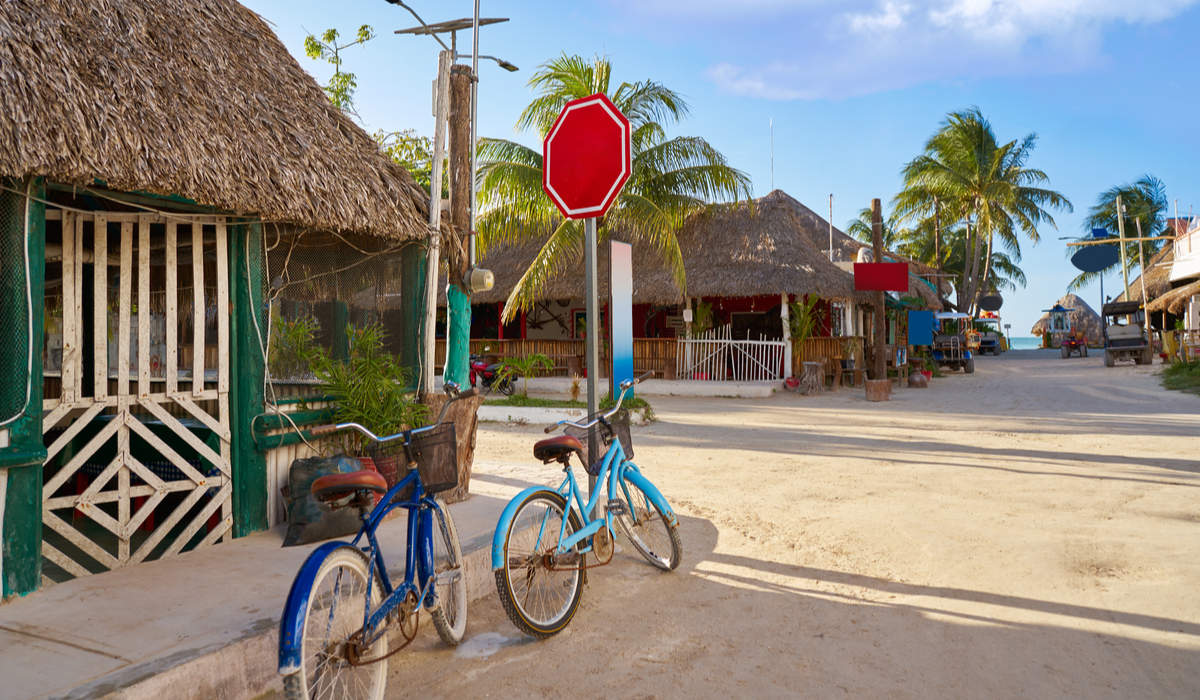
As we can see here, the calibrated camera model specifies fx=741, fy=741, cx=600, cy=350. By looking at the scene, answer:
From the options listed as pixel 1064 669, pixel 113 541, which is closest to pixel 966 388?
pixel 1064 669

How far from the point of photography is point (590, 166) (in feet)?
14.4

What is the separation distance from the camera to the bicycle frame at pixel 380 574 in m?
2.35

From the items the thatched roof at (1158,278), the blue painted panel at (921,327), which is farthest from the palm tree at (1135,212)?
the blue painted panel at (921,327)

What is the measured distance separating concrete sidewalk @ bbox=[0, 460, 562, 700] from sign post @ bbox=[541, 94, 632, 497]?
1.70 meters

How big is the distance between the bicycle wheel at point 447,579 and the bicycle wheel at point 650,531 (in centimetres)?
114

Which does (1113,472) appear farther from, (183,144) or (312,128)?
(183,144)

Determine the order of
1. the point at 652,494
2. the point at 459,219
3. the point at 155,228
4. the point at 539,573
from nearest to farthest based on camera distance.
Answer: the point at 539,573 → the point at 652,494 → the point at 155,228 → the point at 459,219

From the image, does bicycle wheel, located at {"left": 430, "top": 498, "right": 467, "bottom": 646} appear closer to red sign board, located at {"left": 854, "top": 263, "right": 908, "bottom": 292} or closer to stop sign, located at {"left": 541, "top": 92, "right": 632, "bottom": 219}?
stop sign, located at {"left": 541, "top": 92, "right": 632, "bottom": 219}

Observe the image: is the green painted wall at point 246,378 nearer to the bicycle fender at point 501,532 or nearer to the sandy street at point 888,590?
the sandy street at point 888,590

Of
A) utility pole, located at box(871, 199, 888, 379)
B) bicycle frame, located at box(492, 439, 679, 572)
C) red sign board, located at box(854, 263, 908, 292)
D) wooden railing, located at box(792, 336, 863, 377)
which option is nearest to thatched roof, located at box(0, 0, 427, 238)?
bicycle frame, located at box(492, 439, 679, 572)

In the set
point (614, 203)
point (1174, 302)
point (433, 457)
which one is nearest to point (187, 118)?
point (433, 457)

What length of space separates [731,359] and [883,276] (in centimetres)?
394

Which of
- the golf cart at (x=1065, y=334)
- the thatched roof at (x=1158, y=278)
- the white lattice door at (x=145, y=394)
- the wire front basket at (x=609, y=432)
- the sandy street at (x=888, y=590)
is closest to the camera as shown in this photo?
the sandy street at (x=888, y=590)

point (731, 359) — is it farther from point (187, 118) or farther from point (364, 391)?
point (187, 118)
